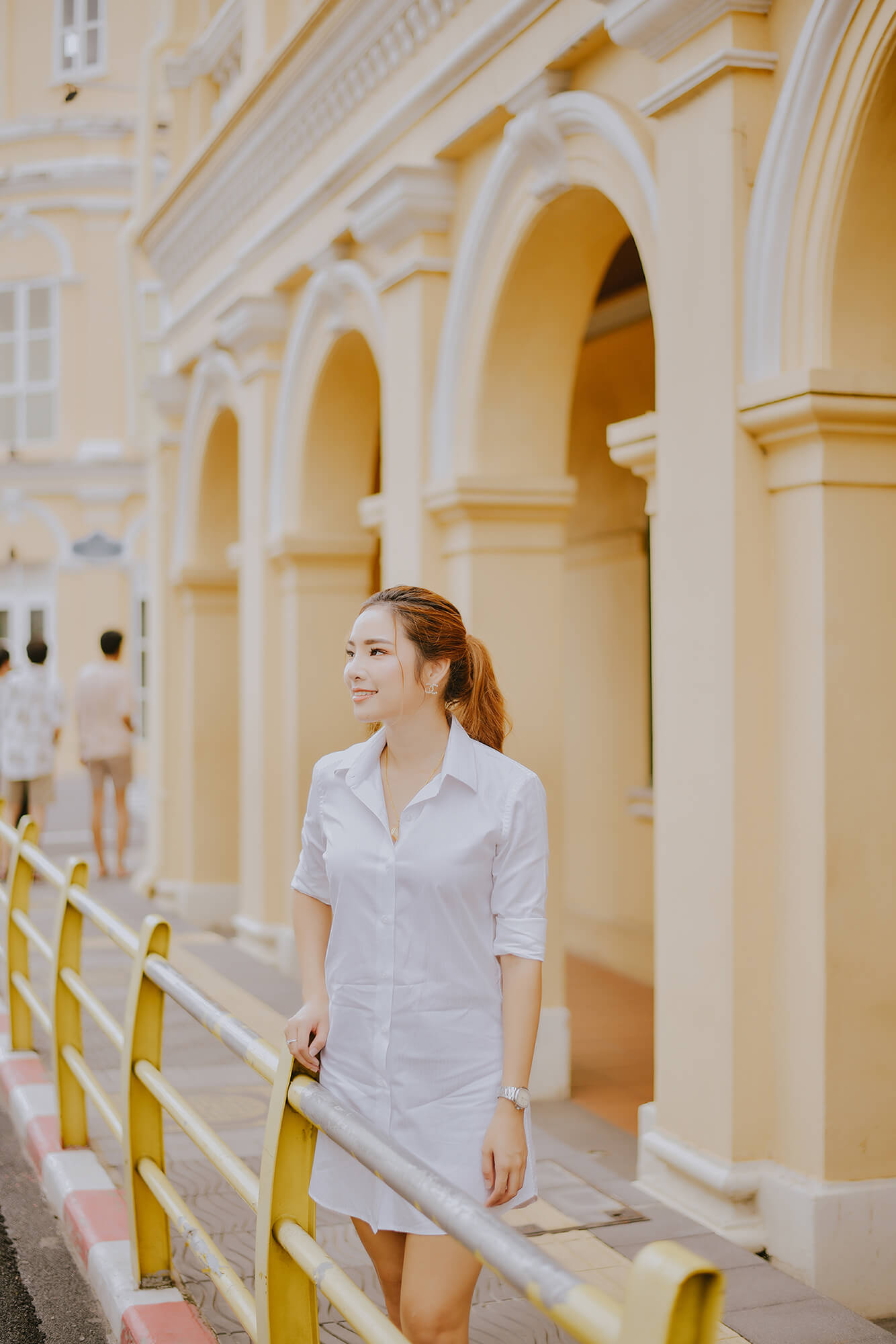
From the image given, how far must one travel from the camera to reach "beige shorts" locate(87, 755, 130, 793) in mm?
12273

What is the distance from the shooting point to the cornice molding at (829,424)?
3963 mm

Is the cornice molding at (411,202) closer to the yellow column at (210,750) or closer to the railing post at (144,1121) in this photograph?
the railing post at (144,1121)

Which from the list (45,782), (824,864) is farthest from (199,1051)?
(45,782)

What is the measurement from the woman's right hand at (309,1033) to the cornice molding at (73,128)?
21.7 meters

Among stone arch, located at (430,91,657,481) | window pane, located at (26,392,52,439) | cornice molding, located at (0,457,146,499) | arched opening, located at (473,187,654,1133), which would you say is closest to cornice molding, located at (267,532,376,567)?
arched opening, located at (473,187,654,1133)

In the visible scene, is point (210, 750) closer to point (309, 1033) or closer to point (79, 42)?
point (309, 1033)

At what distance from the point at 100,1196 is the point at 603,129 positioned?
380 centimetres

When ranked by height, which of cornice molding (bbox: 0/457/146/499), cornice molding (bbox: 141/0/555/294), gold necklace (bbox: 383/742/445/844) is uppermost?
cornice molding (bbox: 0/457/146/499)

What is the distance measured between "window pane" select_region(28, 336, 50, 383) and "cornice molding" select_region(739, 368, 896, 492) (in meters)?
21.0

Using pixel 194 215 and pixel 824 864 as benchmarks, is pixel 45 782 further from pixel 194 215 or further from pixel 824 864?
pixel 824 864

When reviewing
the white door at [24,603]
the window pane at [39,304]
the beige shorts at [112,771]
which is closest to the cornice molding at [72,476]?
the white door at [24,603]

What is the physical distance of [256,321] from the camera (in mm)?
8984

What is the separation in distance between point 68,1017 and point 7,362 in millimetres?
20367

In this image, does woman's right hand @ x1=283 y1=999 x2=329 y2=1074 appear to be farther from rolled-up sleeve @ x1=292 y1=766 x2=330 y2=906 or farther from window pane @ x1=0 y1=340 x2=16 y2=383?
window pane @ x1=0 y1=340 x2=16 y2=383
